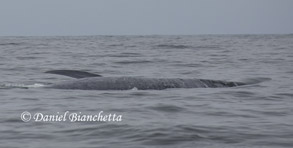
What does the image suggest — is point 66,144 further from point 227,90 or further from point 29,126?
point 227,90

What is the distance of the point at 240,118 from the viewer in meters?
7.17

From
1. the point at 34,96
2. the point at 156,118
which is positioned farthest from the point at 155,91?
the point at 156,118

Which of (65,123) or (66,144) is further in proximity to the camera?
(65,123)

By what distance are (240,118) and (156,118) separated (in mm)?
1100
